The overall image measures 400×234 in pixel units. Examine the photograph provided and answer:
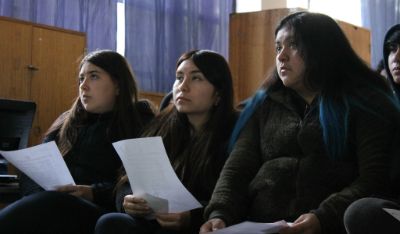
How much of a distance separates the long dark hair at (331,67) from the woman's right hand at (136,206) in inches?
20.5

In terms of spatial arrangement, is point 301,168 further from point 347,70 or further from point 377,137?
point 347,70

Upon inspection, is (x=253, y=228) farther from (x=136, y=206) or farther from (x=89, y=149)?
(x=89, y=149)

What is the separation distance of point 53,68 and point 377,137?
1.59m

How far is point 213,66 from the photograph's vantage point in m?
1.81

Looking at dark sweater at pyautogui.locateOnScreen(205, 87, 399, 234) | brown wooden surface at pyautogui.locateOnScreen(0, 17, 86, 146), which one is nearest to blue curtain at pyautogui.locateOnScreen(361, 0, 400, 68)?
brown wooden surface at pyautogui.locateOnScreen(0, 17, 86, 146)

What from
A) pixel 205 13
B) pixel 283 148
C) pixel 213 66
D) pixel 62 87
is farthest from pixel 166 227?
pixel 205 13

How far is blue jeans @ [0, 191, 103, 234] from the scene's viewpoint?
1.60 meters

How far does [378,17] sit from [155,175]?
2.89 metres

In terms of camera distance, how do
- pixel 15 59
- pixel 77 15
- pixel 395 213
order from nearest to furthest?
1. pixel 395 213
2. pixel 15 59
3. pixel 77 15

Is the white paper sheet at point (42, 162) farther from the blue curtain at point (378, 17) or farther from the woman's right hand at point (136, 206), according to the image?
the blue curtain at point (378, 17)

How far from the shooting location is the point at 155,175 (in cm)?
144

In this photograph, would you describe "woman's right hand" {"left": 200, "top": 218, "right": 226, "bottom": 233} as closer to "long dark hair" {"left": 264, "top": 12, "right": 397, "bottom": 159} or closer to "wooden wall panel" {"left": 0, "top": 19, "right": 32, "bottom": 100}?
"long dark hair" {"left": 264, "top": 12, "right": 397, "bottom": 159}

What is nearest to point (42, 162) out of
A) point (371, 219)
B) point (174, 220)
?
point (174, 220)

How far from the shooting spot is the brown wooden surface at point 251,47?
3.16 metres
